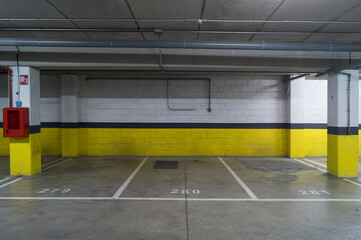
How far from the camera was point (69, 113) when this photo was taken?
9.00 m

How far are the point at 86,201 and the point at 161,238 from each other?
6.97 feet

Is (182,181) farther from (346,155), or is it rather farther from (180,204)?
(346,155)

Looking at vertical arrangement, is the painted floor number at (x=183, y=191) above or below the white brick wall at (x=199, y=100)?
below

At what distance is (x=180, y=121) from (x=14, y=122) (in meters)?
5.60

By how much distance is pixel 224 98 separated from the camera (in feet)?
30.1

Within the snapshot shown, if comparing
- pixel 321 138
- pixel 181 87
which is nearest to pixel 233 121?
pixel 181 87

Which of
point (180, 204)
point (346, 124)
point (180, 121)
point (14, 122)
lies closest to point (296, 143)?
point (346, 124)

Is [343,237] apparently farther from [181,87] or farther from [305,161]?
[181,87]

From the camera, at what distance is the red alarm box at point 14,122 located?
6094 millimetres

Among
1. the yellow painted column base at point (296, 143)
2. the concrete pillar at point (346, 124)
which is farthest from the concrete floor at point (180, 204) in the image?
the yellow painted column base at point (296, 143)

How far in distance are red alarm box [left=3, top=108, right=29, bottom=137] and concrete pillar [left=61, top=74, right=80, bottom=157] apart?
2.82m

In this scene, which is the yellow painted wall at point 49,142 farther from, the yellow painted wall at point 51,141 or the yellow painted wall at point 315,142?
the yellow painted wall at point 315,142

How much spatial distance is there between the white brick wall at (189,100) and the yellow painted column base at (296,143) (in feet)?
2.46

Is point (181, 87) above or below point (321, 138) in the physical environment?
above
